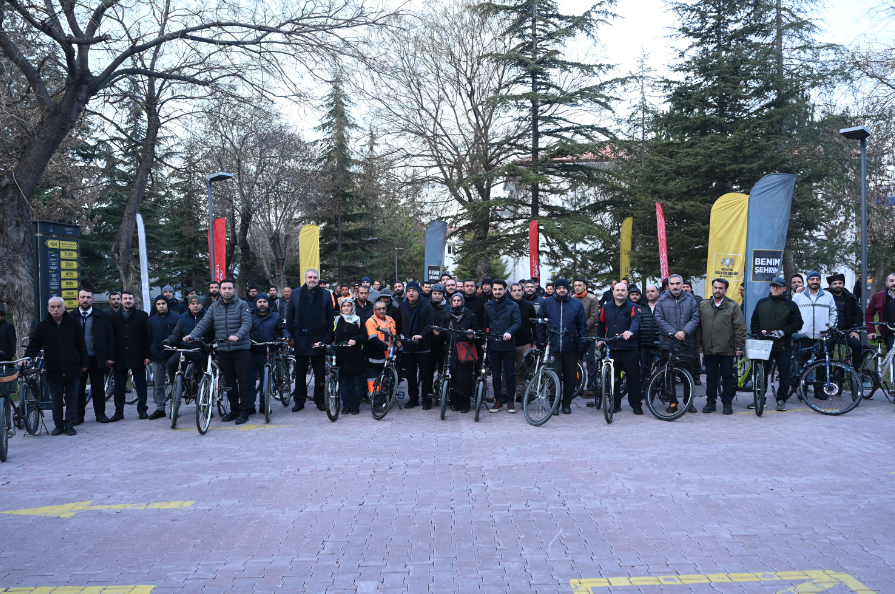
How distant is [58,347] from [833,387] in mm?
10973

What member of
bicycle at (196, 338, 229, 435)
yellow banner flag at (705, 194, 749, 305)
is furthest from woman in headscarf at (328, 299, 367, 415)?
yellow banner flag at (705, 194, 749, 305)

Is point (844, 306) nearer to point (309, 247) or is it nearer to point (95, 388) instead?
point (95, 388)

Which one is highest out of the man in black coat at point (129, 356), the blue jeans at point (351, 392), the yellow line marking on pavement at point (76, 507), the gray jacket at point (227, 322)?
the gray jacket at point (227, 322)

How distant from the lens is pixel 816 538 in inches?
192

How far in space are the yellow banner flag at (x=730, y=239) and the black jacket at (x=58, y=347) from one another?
36.9 feet

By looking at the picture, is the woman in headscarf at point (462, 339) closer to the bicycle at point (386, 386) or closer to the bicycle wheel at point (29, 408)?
the bicycle at point (386, 386)

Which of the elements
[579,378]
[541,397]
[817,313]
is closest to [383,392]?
[541,397]

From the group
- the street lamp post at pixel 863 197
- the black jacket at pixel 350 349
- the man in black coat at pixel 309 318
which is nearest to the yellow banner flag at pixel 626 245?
the street lamp post at pixel 863 197

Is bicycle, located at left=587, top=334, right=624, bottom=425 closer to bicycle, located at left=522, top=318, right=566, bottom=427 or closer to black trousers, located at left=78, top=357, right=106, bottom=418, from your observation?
bicycle, located at left=522, top=318, right=566, bottom=427

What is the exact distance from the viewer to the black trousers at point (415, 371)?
11078mm

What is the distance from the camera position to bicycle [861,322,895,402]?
10.5m

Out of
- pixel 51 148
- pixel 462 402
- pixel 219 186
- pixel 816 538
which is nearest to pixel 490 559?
pixel 816 538

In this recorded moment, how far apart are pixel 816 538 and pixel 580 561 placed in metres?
1.79

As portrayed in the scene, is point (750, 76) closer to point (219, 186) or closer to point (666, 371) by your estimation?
point (666, 371)
